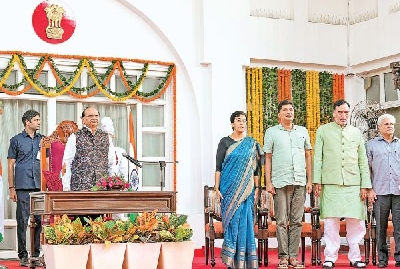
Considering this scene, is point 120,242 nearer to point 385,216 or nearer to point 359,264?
point 359,264

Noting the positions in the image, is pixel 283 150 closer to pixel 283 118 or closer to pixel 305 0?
pixel 283 118

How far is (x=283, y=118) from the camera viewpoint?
8.26 meters

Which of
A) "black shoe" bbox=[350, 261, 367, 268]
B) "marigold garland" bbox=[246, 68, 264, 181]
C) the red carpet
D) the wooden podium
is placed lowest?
the red carpet

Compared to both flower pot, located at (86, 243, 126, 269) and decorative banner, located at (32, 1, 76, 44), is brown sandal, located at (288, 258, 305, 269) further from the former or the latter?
decorative banner, located at (32, 1, 76, 44)

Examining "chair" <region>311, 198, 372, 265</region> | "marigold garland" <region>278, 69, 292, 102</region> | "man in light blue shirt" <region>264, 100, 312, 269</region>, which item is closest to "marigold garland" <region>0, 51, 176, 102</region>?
"marigold garland" <region>278, 69, 292, 102</region>

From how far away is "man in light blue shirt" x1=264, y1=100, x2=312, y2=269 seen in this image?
26.6 ft

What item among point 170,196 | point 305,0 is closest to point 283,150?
point 170,196

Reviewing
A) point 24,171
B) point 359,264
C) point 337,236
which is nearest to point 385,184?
point 337,236

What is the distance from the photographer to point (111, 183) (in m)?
7.29

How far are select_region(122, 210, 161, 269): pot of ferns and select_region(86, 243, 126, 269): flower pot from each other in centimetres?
9

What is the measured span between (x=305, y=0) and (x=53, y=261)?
22.4 feet

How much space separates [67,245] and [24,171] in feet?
9.31

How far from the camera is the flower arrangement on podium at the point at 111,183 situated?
7.26m

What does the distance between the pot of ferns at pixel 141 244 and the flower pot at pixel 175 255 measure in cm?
6
